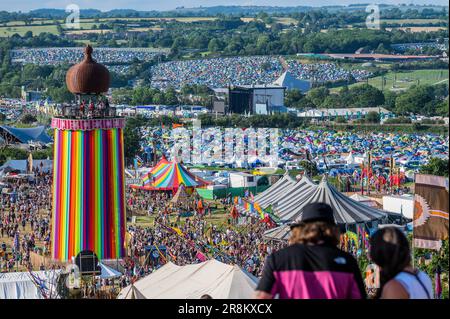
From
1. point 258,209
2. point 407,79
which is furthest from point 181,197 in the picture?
point 407,79

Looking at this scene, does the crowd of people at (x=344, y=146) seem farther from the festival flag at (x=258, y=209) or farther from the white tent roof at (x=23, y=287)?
the white tent roof at (x=23, y=287)

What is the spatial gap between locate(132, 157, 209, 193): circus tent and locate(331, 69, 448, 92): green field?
7277 cm

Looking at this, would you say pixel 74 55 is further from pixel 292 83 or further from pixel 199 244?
pixel 199 244

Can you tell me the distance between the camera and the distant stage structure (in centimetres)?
1892

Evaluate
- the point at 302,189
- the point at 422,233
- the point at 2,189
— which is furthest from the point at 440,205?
the point at 2,189

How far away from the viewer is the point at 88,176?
1900 centimetres

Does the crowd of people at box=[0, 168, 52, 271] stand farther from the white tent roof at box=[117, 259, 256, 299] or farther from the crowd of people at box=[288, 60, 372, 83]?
the crowd of people at box=[288, 60, 372, 83]

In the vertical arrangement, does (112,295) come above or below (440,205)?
below

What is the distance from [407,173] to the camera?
41062mm

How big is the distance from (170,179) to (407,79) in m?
86.1
